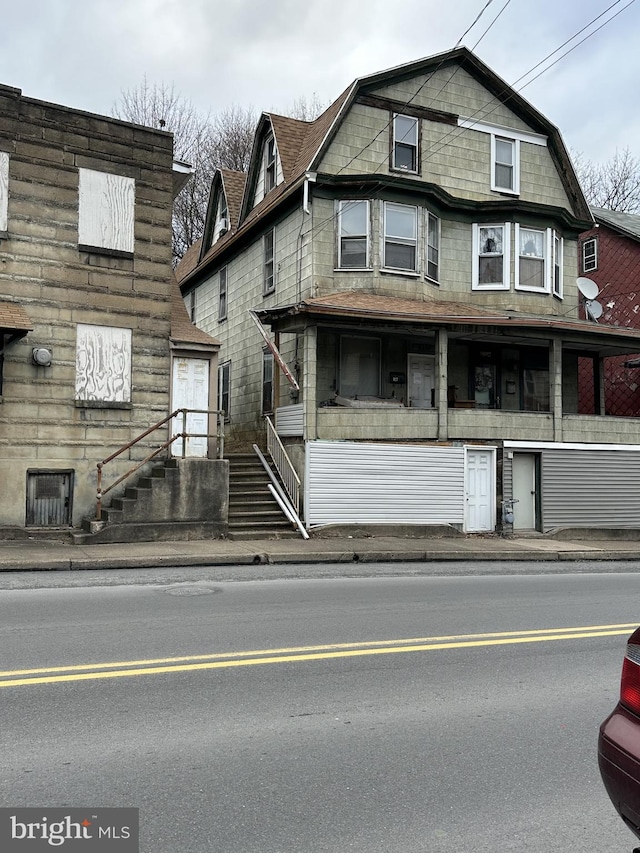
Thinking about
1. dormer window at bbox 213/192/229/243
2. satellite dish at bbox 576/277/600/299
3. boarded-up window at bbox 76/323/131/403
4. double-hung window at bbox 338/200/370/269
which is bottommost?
boarded-up window at bbox 76/323/131/403

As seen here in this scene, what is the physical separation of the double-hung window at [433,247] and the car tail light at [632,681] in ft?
56.2

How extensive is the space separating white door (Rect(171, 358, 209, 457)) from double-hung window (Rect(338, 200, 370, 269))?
15.9 ft

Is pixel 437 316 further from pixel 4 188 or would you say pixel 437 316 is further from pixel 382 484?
pixel 4 188

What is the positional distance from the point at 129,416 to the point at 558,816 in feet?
42.5

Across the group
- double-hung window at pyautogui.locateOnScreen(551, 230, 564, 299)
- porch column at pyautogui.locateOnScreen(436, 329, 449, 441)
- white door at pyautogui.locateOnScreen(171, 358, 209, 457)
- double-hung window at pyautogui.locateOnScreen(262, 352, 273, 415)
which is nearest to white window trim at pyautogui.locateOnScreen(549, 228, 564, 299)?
double-hung window at pyautogui.locateOnScreen(551, 230, 564, 299)

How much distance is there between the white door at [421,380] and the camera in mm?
20109

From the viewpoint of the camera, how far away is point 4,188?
14.4 meters

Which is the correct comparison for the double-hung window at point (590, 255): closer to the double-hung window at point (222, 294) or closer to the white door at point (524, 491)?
the white door at point (524, 491)

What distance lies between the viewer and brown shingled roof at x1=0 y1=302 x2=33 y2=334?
13.5 meters

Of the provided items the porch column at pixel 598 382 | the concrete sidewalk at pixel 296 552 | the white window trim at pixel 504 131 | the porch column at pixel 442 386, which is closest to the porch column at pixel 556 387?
the concrete sidewalk at pixel 296 552

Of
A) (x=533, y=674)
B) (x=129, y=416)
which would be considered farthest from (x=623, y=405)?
(x=533, y=674)

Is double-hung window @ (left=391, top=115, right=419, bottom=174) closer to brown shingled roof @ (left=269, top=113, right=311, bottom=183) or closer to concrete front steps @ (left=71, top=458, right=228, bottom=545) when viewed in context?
brown shingled roof @ (left=269, top=113, right=311, bottom=183)

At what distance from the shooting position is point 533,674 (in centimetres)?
635

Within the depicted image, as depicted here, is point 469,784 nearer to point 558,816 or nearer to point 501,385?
point 558,816
